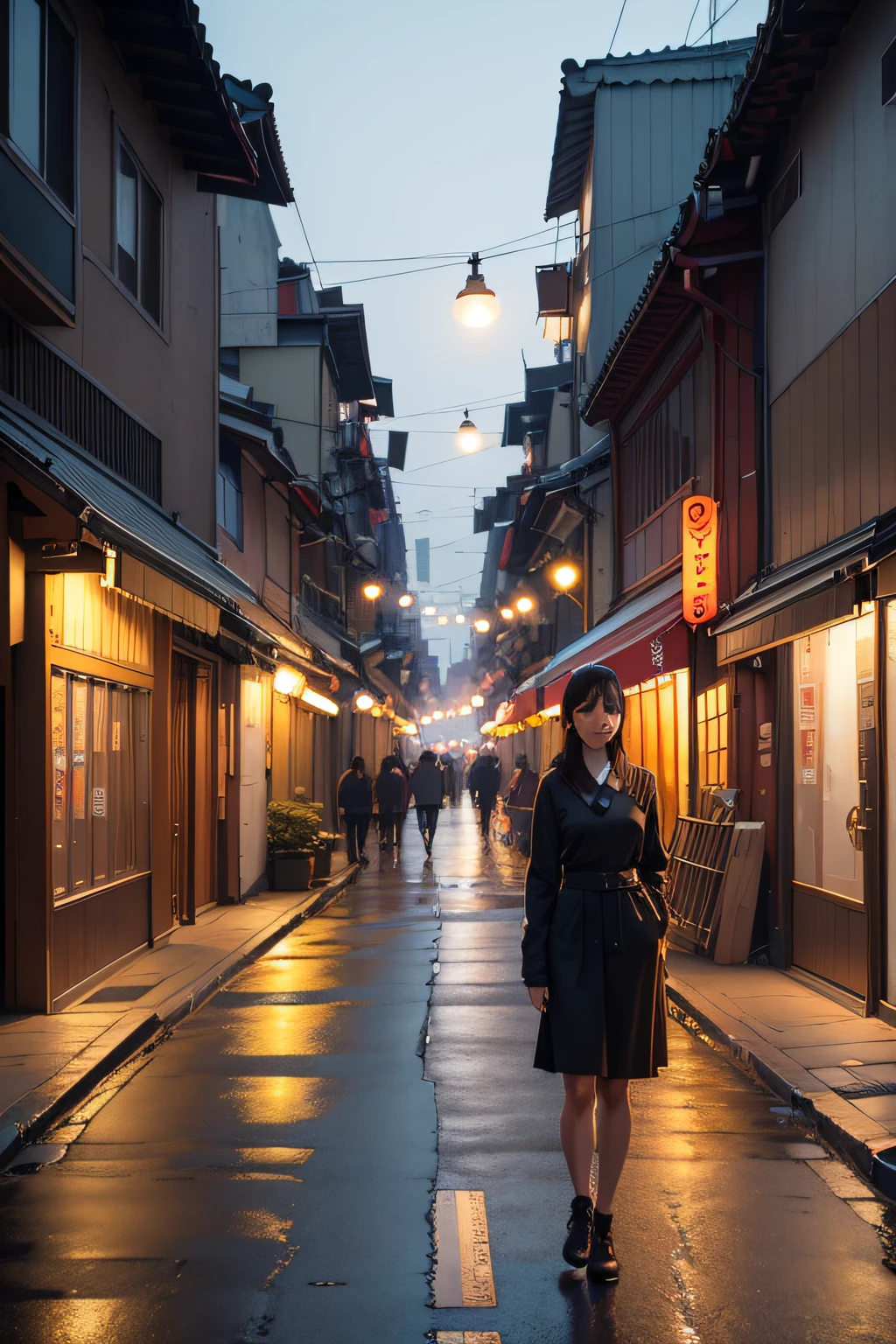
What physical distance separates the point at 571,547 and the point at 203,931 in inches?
697

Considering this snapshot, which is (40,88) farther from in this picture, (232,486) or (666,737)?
(232,486)

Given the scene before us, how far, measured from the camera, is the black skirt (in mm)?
5148

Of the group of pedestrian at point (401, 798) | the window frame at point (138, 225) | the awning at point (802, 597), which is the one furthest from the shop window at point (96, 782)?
the group of pedestrian at point (401, 798)

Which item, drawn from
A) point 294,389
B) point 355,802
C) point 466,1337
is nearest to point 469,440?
point 294,389

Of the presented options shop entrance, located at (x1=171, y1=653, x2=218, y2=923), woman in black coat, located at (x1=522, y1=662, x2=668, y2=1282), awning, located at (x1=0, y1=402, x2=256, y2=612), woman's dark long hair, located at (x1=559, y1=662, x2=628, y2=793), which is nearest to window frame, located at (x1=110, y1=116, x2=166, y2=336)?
awning, located at (x1=0, y1=402, x2=256, y2=612)

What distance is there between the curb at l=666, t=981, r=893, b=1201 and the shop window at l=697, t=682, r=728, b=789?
192 inches

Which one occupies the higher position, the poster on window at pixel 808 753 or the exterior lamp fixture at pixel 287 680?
the exterior lamp fixture at pixel 287 680

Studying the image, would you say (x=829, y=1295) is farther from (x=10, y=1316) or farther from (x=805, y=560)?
(x=805, y=560)

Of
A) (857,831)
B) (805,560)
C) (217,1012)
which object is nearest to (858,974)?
(857,831)

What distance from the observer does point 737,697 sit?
1353 cm

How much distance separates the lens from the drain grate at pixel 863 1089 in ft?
23.7

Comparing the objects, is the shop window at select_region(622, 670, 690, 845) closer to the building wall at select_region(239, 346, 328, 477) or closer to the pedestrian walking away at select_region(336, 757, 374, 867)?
the pedestrian walking away at select_region(336, 757, 374, 867)

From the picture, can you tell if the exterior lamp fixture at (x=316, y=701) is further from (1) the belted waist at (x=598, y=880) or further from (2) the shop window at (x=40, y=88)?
(1) the belted waist at (x=598, y=880)

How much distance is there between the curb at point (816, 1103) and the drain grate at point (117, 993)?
4.16m
